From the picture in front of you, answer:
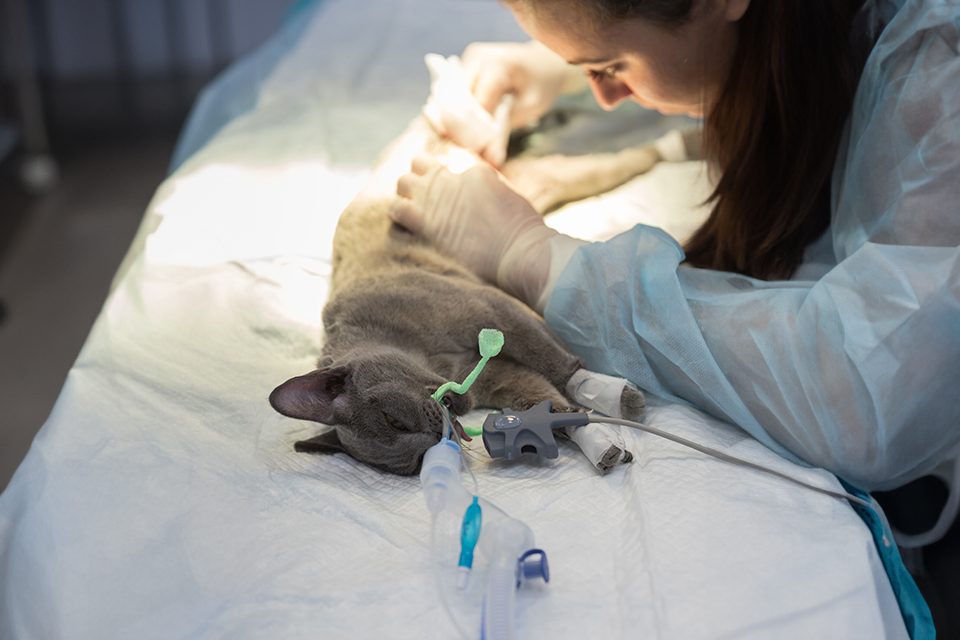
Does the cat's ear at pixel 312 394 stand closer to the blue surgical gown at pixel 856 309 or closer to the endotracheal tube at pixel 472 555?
the endotracheal tube at pixel 472 555

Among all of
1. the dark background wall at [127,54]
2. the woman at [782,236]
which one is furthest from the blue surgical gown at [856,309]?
the dark background wall at [127,54]

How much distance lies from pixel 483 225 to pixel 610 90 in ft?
0.92

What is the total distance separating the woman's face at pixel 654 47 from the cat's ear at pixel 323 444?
59cm

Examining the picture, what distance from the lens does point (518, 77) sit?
1771mm

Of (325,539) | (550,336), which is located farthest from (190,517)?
(550,336)

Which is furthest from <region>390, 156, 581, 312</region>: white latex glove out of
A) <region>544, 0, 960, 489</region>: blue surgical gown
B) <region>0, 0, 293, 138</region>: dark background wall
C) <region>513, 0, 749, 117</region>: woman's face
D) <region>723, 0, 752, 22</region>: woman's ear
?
<region>0, 0, 293, 138</region>: dark background wall

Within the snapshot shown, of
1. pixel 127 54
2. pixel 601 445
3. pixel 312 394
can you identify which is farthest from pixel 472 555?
→ pixel 127 54

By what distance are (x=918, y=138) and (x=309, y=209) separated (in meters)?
0.96

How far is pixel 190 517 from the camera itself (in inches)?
38.3

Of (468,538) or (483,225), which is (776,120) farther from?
(468,538)

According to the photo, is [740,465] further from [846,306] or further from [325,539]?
[325,539]

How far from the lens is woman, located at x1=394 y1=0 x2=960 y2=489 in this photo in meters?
1.03

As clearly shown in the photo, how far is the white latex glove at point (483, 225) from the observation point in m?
1.34

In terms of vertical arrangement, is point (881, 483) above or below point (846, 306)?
below
